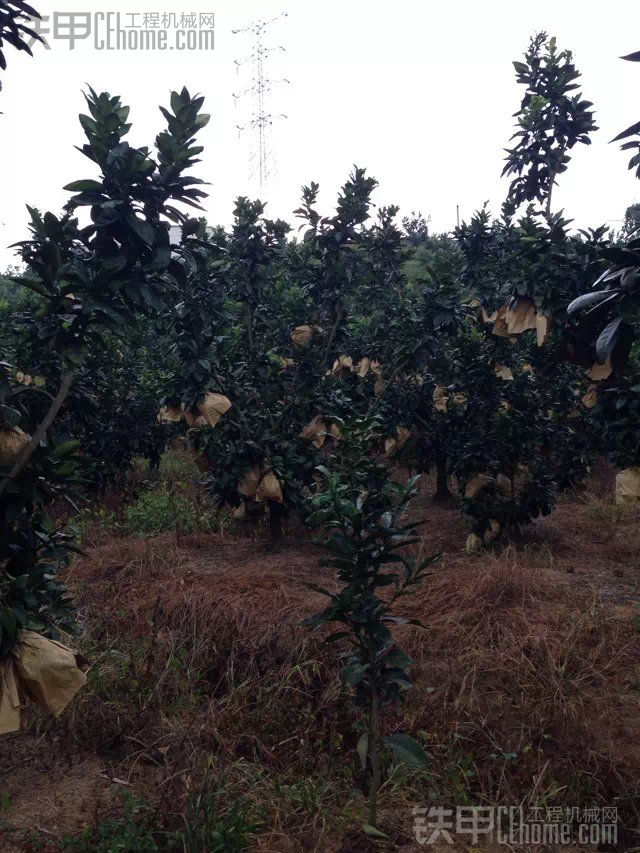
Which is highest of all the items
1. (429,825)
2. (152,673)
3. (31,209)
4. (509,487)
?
(31,209)

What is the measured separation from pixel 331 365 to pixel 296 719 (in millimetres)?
5023

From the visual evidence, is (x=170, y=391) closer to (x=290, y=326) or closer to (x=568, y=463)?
(x=290, y=326)

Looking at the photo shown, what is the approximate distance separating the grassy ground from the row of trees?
0.29 m

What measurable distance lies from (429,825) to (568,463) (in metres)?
4.68

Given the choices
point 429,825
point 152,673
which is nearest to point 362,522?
Result: point 429,825

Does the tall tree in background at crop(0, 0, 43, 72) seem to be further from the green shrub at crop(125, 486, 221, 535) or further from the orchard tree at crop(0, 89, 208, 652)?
the green shrub at crop(125, 486, 221, 535)

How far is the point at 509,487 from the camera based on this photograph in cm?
564

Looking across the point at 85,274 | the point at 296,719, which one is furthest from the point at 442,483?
the point at 85,274

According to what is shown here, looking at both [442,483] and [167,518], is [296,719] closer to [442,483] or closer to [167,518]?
[167,518]

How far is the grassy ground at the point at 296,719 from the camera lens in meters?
2.62

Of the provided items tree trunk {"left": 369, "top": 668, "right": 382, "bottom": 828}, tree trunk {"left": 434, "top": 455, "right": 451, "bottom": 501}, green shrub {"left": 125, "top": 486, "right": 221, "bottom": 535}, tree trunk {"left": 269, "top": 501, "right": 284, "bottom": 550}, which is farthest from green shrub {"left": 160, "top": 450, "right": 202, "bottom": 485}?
tree trunk {"left": 369, "top": 668, "right": 382, "bottom": 828}

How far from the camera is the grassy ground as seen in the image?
2623mm

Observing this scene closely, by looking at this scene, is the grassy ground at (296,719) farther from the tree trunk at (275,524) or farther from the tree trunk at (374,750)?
the tree trunk at (275,524)

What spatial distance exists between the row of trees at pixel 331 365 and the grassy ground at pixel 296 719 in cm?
29
